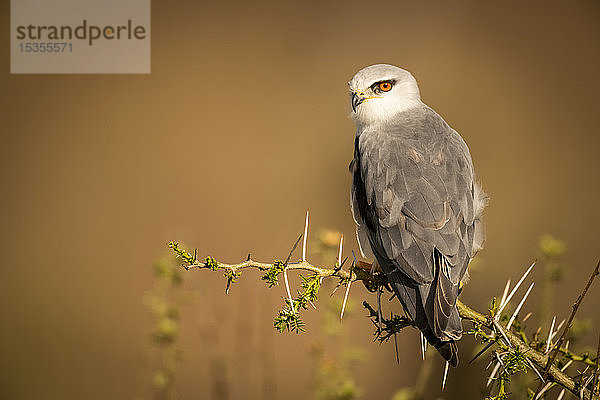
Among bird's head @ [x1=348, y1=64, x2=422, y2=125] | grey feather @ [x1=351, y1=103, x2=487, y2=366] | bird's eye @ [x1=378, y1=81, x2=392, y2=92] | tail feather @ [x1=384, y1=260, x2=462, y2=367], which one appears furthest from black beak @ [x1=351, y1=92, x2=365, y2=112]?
tail feather @ [x1=384, y1=260, x2=462, y2=367]

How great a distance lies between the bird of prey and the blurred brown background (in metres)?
2.35

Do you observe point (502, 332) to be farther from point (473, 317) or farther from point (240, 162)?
point (240, 162)

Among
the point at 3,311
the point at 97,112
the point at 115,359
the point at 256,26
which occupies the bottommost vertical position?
the point at 115,359

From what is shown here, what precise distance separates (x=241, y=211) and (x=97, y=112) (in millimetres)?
2257

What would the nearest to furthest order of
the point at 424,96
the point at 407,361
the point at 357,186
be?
the point at 357,186 → the point at 407,361 → the point at 424,96

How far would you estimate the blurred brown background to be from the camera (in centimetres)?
542

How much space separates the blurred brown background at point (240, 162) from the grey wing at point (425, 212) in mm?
2495

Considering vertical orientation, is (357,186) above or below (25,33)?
below

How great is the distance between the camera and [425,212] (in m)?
2.38

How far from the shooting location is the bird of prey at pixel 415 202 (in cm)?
218

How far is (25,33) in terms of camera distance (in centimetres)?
675

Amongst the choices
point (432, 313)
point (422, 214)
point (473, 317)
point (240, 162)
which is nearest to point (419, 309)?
point (432, 313)

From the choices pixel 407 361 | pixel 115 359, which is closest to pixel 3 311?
pixel 115 359

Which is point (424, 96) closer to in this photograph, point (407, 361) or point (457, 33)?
point (457, 33)
